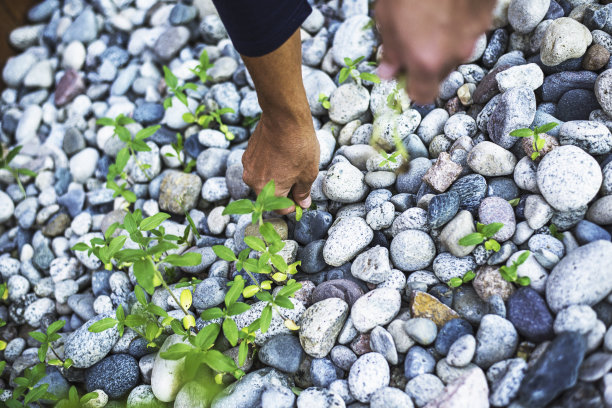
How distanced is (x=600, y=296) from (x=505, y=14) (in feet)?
3.81

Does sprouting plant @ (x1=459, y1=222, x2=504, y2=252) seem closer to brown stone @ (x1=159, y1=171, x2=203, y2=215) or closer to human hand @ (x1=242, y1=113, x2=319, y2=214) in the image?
human hand @ (x1=242, y1=113, x2=319, y2=214)

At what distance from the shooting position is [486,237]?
4.73 ft

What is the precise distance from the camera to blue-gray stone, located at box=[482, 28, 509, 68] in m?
1.91

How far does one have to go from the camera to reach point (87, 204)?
2266 mm

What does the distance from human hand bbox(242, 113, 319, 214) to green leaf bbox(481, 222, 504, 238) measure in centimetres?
59

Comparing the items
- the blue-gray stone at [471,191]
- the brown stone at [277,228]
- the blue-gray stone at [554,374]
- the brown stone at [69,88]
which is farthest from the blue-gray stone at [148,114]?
the blue-gray stone at [554,374]

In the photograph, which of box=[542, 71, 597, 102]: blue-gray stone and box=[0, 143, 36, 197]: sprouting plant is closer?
box=[542, 71, 597, 102]: blue-gray stone

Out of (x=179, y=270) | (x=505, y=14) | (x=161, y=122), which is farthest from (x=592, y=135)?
(x=161, y=122)

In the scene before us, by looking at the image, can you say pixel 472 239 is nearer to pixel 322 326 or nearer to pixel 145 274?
pixel 322 326

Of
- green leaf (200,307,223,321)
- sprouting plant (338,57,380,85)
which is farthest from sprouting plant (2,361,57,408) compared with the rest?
sprouting plant (338,57,380,85)

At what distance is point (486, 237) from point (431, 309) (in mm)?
261

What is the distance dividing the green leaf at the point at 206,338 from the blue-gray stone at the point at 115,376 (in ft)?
1.22

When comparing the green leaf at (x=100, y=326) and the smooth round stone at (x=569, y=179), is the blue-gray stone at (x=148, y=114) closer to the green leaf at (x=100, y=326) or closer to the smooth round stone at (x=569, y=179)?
the green leaf at (x=100, y=326)

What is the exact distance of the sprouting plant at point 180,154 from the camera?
7.04 ft
